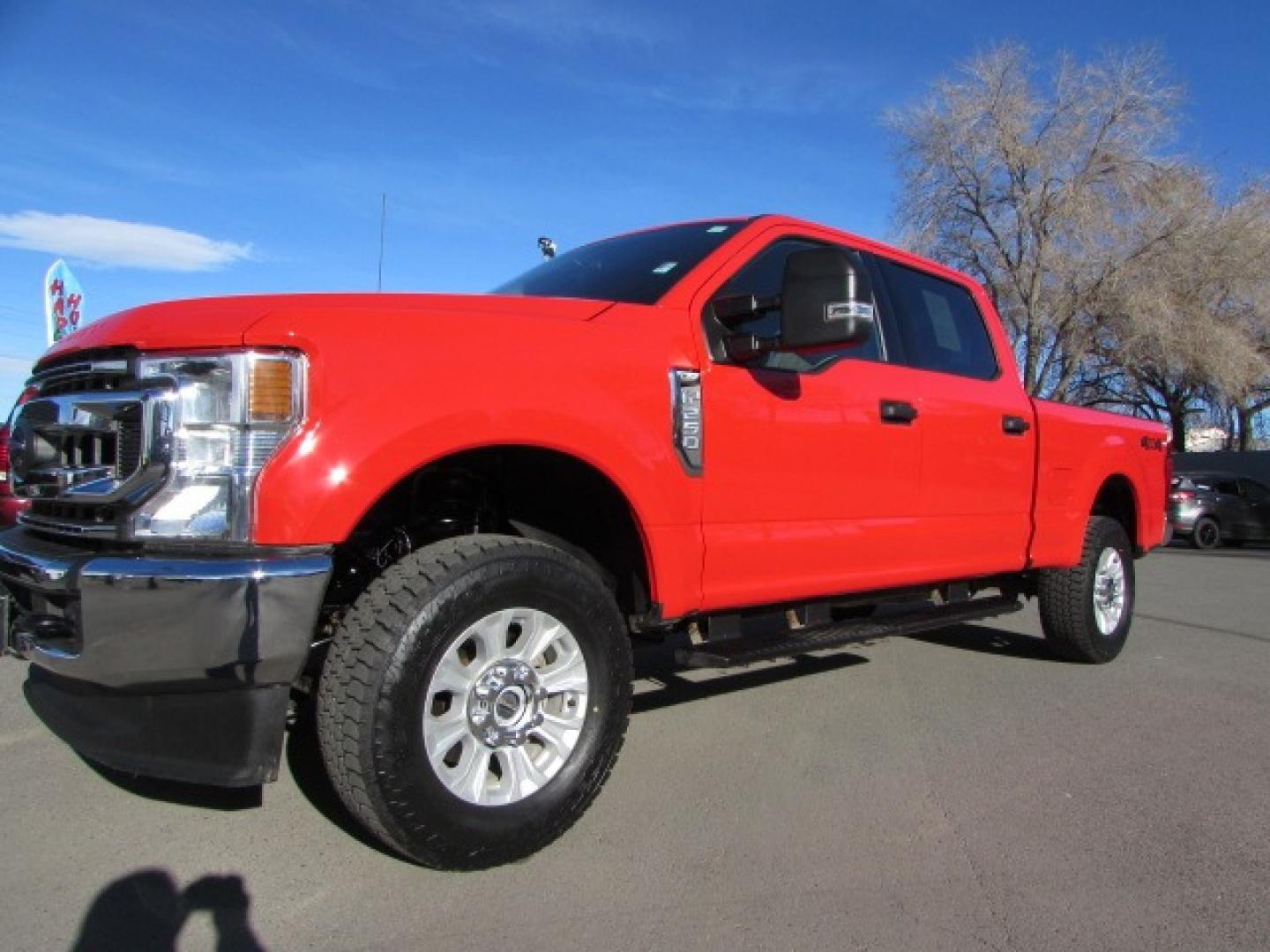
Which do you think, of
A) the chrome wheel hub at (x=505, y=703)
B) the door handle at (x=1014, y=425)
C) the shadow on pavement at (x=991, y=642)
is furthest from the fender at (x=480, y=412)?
the shadow on pavement at (x=991, y=642)

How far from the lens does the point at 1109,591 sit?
5.96m

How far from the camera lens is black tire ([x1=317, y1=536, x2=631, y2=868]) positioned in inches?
103

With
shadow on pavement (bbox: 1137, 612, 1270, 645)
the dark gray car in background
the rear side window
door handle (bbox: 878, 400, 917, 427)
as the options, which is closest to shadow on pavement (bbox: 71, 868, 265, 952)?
door handle (bbox: 878, 400, 917, 427)

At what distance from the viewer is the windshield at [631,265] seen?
374 cm

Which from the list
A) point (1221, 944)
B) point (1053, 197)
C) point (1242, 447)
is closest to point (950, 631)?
point (1221, 944)

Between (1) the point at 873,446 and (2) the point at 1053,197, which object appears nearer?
(1) the point at 873,446

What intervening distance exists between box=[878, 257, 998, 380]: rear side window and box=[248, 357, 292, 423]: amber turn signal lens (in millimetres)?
2871

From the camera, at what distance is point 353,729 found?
8.55ft

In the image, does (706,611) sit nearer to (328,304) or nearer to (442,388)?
(442,388)

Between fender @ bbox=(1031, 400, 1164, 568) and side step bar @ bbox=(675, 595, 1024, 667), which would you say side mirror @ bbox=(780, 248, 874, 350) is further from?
fender @ bbox=(1031, 400, 1164, 568)

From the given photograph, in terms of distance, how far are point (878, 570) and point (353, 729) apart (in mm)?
2433

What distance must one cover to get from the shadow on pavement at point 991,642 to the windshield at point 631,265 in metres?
3.29

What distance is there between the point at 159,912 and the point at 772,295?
110 inches

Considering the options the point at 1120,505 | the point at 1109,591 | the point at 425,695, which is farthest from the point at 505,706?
the point at 1120,505
